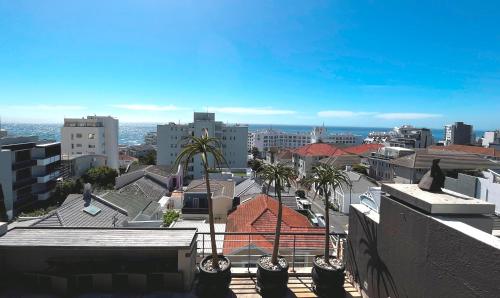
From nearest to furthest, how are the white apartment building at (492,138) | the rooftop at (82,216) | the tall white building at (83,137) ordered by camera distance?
the rooftop at (82,216), the tall white building at (83,137), the white apartment building at (492,138)

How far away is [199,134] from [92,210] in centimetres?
5050

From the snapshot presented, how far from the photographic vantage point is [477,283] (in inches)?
142

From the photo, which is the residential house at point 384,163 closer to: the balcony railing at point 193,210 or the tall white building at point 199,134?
the tall white building at point 199,134

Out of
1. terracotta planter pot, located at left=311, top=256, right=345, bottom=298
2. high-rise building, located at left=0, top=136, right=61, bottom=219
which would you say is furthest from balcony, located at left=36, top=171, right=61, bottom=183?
terracotta planter pot, located at left=311, top=256, right=345, bottom=298

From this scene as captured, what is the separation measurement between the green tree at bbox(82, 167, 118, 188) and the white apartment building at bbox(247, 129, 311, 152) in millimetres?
85338

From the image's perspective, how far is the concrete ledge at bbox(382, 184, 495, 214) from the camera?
4.60 meters

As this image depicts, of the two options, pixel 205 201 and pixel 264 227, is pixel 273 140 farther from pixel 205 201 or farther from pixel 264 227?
pixel 264 227

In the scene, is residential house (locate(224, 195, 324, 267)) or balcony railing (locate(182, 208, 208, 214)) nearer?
residential house (locate(224, 195, 324, 267))

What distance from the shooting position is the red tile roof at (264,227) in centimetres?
1307

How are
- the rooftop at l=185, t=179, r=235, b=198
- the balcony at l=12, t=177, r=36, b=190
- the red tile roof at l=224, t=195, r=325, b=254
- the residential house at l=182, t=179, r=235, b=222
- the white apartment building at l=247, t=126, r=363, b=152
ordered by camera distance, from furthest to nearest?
the white apartment building at l=247, t=126, r=363, b=152
the balcony at l=12, t=177, r=36, b=190
the rooftop at l=185, t=179, r=235, b=198
the residential house at l=182, t=179, r=235, b=222
the red tile roof at l=224, t=195, r=325, b=254

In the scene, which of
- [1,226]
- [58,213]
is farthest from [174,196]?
[1,226]

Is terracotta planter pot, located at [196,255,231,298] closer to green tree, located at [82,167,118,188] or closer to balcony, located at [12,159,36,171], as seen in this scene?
balcony, located at [12,159,36,171]

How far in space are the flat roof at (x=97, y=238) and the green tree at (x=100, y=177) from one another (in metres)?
46.3

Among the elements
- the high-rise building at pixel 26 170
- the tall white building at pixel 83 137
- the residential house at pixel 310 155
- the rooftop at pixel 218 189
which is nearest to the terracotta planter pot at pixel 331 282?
the rooftop at pixel 218 189
